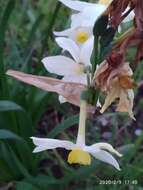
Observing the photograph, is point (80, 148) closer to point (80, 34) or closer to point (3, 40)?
point (80, 34)

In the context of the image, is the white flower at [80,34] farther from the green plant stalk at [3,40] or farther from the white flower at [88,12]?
the green plant stalk at [3,40]

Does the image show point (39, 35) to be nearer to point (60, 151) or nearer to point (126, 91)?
point (60, 151)

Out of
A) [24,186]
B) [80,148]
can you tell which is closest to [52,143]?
[80,148]

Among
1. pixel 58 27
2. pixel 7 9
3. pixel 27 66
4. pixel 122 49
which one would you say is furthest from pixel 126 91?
pixel 58 27

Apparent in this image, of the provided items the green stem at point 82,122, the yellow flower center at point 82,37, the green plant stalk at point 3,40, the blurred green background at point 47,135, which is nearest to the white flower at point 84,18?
the yellow flower center at point 82,37

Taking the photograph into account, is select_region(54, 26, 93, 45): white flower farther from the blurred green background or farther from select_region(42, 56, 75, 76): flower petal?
the blurred green background

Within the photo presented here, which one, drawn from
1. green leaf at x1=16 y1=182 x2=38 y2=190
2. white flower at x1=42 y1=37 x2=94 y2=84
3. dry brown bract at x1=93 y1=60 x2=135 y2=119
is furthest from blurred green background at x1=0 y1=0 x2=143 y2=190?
dry brown bract at x1=93 y1=60 x2=135 y2=119

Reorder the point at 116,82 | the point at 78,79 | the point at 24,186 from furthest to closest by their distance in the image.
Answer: the point at 24,186, the point at 78,79, the point at 116,82
